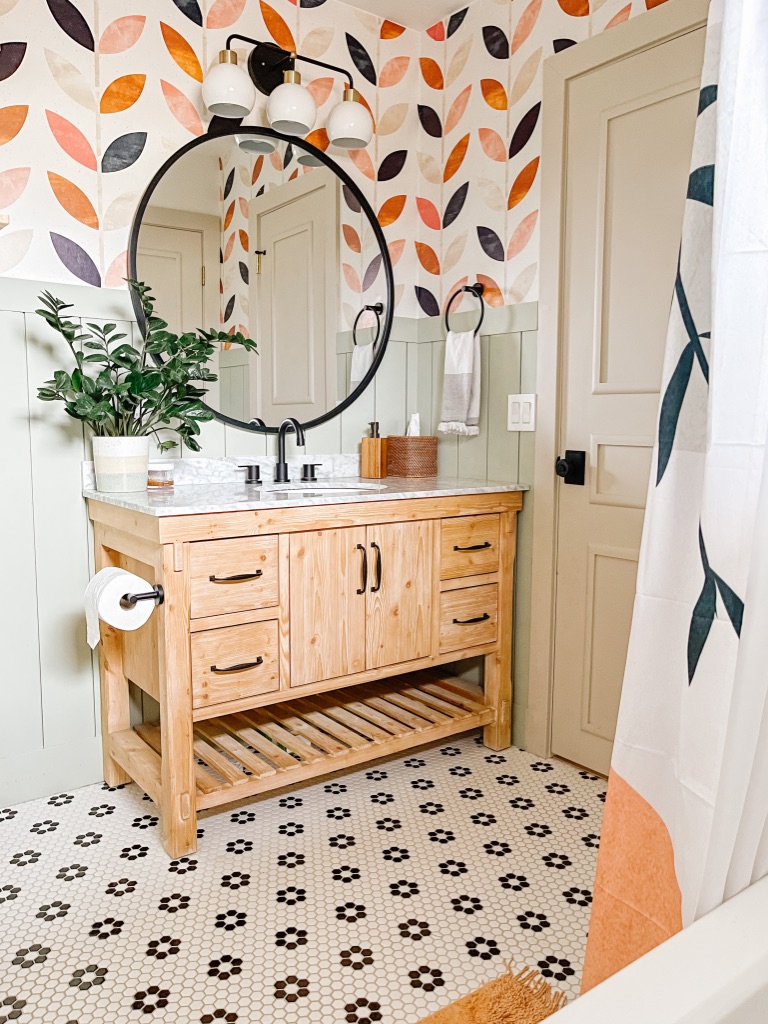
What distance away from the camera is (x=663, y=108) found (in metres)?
2.05

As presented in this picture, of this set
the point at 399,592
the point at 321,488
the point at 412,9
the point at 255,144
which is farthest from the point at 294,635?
the point at 412,9

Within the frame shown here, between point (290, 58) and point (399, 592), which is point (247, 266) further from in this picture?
point (399, 592)

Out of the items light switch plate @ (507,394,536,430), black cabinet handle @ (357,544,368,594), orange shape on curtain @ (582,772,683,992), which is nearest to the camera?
orange shape on curtain @ (582,772,683,992)

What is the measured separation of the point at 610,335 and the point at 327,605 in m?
1.09

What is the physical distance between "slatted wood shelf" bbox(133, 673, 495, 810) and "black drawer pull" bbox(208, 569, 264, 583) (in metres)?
0.51

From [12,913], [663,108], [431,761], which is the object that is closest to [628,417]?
[663,108]

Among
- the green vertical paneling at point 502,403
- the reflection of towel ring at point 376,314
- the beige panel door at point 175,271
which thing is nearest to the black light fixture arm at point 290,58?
the beige panel door at point 175,271

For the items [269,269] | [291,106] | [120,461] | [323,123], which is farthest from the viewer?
[323,123]

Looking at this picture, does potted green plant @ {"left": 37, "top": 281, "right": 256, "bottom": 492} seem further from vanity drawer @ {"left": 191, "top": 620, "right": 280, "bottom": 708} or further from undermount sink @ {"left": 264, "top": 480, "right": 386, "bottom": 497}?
vanity drawer @ {"left": 191, "top": 620, "right": 280, "bottom": 708}

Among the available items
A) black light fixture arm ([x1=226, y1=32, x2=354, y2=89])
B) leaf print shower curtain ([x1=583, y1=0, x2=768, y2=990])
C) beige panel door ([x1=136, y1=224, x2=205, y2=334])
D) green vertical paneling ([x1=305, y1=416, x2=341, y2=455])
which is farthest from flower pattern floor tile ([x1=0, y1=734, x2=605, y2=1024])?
black light fixture arm ([x1=226, y1=32, x2=354, y2=89])

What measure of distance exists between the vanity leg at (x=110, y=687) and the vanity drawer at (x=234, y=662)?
1.55ft

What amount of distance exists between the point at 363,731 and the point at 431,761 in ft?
1.02

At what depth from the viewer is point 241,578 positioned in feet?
6.33

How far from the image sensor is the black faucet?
2459 millimetres
